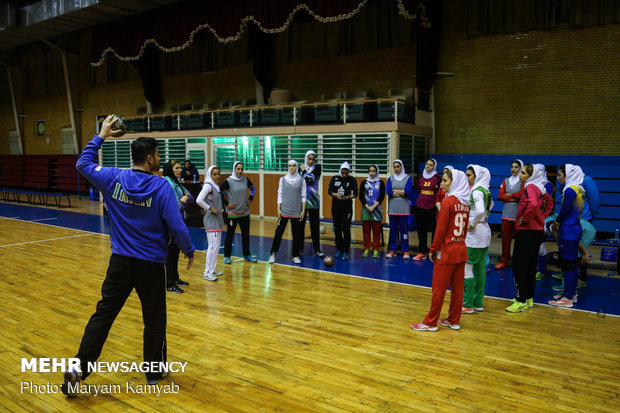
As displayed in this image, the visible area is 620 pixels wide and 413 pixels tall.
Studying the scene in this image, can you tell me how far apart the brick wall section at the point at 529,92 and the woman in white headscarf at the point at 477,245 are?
6.95 meters

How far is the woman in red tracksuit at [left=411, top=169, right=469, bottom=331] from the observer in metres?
4.32

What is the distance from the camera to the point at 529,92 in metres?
11.2

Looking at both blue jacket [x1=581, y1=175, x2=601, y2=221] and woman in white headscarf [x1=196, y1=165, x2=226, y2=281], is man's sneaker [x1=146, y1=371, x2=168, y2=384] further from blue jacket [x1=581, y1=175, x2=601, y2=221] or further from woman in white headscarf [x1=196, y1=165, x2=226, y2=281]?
blue jacket [x1=581, y1=175, x2=601, y2=221]

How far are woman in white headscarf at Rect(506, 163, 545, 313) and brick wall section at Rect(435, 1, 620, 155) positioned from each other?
669 cm

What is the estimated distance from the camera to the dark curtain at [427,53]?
12.0 meters

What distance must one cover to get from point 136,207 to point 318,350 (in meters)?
1.89

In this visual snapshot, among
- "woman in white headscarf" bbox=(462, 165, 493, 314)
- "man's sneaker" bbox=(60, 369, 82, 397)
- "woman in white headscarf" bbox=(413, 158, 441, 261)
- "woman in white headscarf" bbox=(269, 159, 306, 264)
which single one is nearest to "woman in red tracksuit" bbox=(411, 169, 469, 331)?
"woman in white headscarf" bbox=(462, 165, 493, 314)

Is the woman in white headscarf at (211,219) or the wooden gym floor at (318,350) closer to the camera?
the wooden gym floor at (318,350)

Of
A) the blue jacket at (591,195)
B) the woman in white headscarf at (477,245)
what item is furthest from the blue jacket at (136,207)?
the blue jacket at (591,195)

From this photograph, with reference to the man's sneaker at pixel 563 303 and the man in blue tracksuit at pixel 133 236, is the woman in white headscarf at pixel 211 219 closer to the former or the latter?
the man in blue tracksuit at pixel 133 236

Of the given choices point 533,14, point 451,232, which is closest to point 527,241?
point 451,232

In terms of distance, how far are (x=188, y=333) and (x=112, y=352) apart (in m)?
0.69

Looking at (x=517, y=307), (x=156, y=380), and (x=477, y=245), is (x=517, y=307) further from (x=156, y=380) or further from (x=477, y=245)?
(x=156, y=380)

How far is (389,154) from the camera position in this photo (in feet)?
36.0
